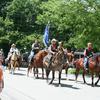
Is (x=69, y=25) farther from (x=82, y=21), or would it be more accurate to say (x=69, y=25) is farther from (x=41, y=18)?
(x=41, y=18)

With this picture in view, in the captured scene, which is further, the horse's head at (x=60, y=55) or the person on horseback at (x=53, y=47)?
the person on horseback at (x=53, y=47)

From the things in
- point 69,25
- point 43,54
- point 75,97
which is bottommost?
point 75,97

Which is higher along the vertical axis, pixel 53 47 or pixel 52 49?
pixel 53 47

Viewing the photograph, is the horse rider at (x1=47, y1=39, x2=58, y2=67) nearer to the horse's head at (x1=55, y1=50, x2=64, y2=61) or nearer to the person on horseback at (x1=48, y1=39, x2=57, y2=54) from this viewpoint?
the person on horseback at (x1=48, y1=39, x2=57, y2=54)

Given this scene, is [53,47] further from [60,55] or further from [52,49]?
[60,55]

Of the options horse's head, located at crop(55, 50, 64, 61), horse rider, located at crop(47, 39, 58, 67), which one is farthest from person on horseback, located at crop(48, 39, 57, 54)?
horse's head, located at crop(55, 50, 64, 61)

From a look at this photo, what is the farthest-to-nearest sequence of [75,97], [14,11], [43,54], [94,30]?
1. [14,11]
2. [94,30]
3. [43,54]
4. [75,97]

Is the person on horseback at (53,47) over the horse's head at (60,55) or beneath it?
over

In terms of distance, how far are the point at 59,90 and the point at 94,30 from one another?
64.2ft

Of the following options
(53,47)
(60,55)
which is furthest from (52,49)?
(60,55)

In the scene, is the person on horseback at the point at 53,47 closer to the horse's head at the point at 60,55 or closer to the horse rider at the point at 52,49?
the horse rider at the point at 52,49

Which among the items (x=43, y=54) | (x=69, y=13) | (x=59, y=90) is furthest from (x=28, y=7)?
(x=59, y=90)

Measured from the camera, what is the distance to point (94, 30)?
131 ft

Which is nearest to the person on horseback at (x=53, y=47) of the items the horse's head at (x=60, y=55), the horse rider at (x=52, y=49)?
the horse rider at (x=52, y=49)
